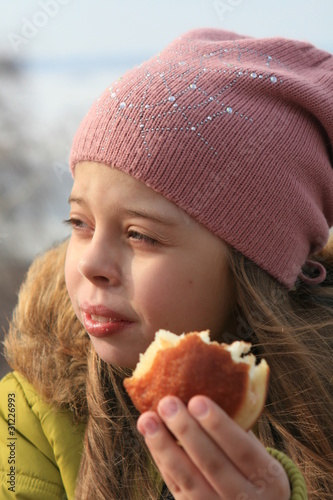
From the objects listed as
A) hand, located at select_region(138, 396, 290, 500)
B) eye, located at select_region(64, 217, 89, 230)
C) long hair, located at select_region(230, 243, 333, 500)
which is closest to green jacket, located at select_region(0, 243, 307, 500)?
eye, located at select_region(64, 217, 89, 230)

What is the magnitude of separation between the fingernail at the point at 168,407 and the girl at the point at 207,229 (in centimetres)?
64

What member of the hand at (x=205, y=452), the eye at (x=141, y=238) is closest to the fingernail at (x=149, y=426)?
the hand at (x=205, y=452)

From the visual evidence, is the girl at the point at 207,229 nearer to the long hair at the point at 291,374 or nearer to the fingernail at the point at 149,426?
the long hair at the point at 291,374

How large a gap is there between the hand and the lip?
61 cm

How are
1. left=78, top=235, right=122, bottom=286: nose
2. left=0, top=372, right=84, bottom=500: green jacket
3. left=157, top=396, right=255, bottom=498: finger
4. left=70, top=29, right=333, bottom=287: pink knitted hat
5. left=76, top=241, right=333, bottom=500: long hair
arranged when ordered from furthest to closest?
left=0, top=372, right=84, bottom=500: green jacket → left=76, top=241, right=333, bottom=500: long hair → left=70, top=29, right=333, bottom=287: pink knitted hat → left=78, top=235, right=122, bottom=286: nose → left=157, top=396, right=255, bottom=498: finger

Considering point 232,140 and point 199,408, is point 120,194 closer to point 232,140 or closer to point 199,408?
point 232,140

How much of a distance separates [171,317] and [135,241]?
26cm

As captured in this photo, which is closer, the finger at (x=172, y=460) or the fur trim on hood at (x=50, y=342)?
the finger at (x=172, y=460)

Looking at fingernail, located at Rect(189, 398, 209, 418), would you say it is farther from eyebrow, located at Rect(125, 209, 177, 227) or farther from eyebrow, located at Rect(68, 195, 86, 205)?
eyebrow, located at Rect(68, 195, 86, 205)

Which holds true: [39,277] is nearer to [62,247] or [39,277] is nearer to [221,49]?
[62,247]

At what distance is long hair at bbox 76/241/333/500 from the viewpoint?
2098 millimetres

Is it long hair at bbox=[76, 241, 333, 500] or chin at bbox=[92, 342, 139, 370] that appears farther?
long hair at bbox=[76, 241, 333, 500]

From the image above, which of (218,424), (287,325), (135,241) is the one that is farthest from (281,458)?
(135,241)

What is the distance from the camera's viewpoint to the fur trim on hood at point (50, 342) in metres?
2.45
